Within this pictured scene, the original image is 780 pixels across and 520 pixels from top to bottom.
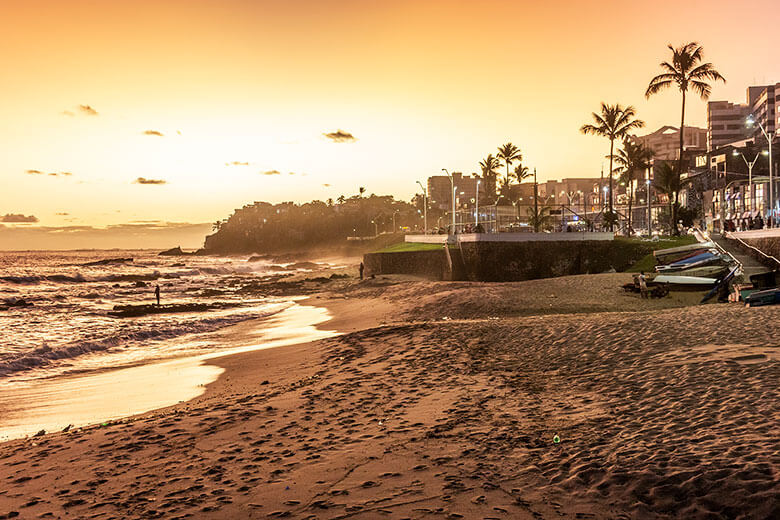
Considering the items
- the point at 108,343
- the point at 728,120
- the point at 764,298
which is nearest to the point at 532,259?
the point at 764,298

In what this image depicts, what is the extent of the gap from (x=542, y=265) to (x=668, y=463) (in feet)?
116

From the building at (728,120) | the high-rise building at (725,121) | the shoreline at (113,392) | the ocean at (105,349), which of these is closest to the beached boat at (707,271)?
the ocean at (105,349)

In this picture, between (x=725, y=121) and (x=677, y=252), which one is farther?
(x=725, y=121)

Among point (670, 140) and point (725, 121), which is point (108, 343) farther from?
point (670, 140)

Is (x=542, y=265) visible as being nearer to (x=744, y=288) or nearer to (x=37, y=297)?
(x=744, y=288)

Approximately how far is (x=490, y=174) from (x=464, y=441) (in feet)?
403

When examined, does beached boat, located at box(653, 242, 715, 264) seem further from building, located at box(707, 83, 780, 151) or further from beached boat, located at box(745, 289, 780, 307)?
building, located at box(707, 83, 780, 151)

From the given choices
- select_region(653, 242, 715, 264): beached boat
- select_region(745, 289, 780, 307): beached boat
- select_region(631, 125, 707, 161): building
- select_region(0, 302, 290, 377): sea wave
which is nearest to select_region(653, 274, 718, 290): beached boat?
select_region(653, 242, 715, 264): beached boat

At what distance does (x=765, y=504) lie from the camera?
4.26m

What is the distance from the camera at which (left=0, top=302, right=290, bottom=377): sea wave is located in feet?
56.5

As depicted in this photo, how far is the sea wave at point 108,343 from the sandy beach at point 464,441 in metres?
9.34

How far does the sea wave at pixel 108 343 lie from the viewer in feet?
56.5

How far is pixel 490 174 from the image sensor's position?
409ft

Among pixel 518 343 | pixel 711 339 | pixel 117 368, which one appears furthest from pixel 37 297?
pixel 711 339
